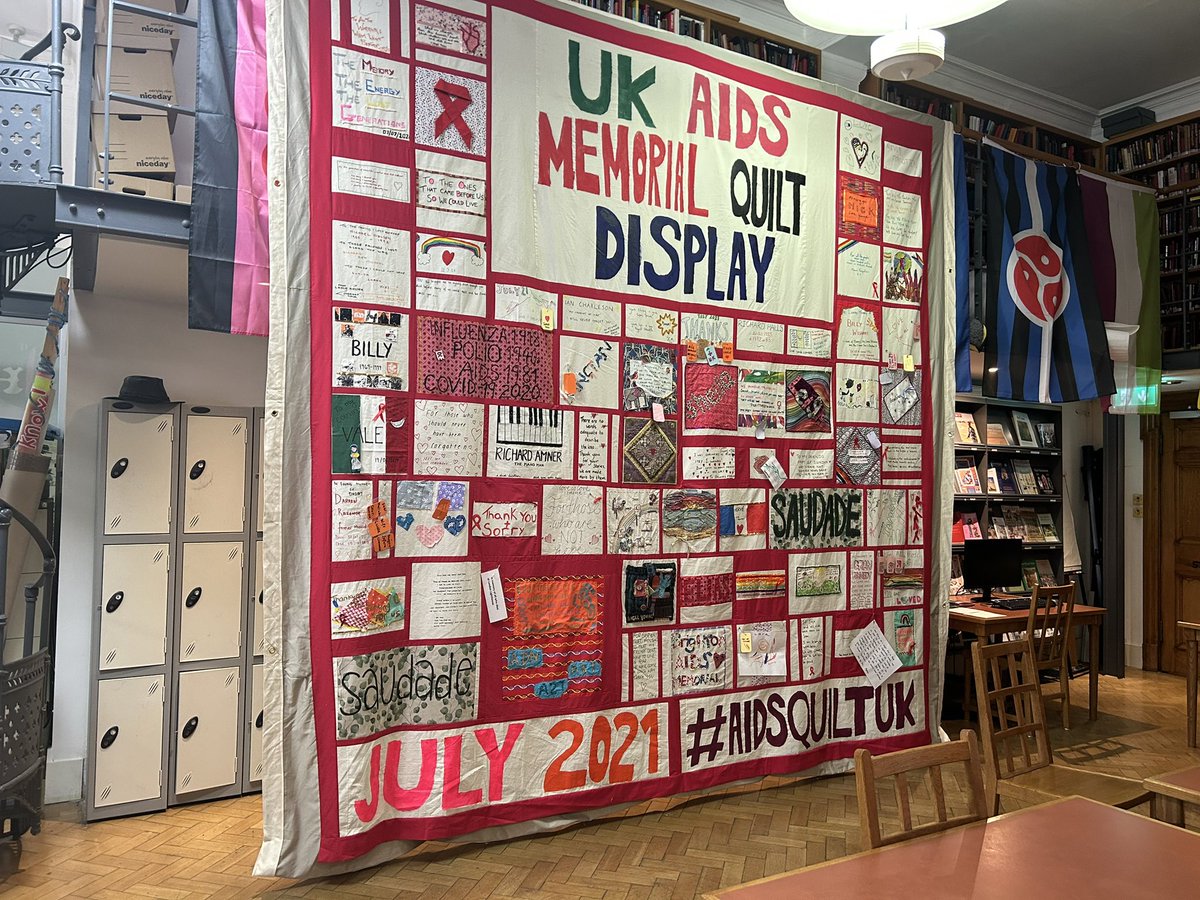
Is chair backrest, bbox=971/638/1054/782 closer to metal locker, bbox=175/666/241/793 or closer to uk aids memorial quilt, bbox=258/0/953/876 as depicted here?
uk aids memorial quilt, bbox=258/0/953/876

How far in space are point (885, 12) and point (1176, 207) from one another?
→ 5242 millimetres

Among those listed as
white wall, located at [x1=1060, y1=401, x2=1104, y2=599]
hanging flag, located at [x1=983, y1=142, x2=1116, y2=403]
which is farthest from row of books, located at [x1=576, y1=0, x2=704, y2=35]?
white wall, located at [x1=1060, y1=401, x2=1104, y2=599]

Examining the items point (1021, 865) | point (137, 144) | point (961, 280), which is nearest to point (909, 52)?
point (961, 280)

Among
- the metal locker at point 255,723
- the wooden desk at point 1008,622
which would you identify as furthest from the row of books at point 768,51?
the metal locker at point 255,723

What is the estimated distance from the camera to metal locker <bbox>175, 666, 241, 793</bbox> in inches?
156

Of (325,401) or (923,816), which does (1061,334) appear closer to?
(923,816)

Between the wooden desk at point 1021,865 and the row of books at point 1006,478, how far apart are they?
4.62 meters

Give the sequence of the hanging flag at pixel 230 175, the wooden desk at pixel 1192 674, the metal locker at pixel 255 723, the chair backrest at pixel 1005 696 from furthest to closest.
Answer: the wooden desk at pixel 1192 674
the metal locker at pixel 255 723
the hanging flag at pixel 230 175
the chair backrest at pixel 1005 696

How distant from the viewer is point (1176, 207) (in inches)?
278

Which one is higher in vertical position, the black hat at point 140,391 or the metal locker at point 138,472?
the black hat at point 140,391

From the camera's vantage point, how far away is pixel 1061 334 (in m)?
5.44

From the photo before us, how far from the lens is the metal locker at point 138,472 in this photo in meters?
3.87

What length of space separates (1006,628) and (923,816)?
1772 mm

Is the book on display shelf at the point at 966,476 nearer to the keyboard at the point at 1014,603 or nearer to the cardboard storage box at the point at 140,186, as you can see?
the keyboard at the point at 1014,603
